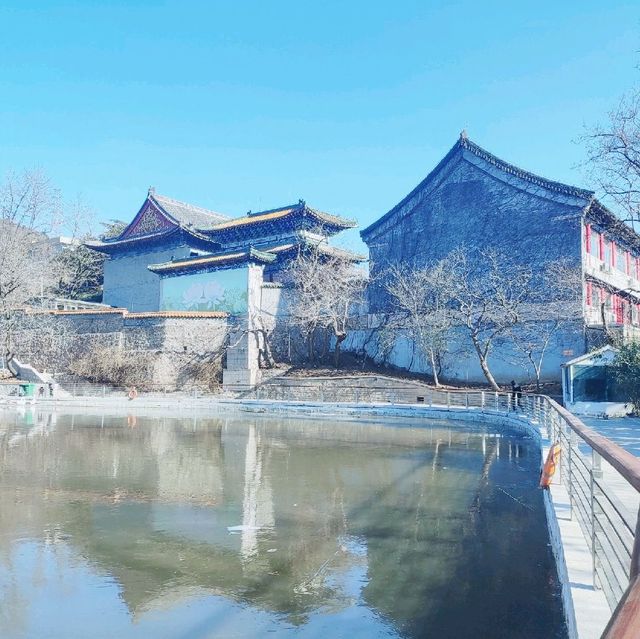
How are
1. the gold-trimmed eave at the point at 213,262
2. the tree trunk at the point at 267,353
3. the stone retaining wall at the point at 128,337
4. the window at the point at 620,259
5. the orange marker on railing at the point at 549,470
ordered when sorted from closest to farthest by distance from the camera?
1. the orange marker on railing at the point at 549,470
2. the window at the point at 620,259
3. the tree trunk at the point at 267,353
4. the stone retaining wall at the point at 128,337
5. the gold-trimmed eave at the point at 213,262

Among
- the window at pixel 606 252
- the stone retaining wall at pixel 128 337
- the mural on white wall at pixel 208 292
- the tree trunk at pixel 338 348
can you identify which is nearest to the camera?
the window at pixel 606 252

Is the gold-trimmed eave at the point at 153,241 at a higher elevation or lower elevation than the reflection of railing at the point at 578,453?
higher

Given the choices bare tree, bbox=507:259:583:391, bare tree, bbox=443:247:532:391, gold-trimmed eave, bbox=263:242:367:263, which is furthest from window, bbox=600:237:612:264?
gold-trimmed eave, bbox=263:242:367:263

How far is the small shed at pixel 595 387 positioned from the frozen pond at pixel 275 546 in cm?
573

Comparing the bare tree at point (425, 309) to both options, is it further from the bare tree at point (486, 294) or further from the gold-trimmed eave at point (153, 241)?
the gold-trimmed eave at point (153, 241)

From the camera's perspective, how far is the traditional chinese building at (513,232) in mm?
23547

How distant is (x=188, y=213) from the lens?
39.4 metres

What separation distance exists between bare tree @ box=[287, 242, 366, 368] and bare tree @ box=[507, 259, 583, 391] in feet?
27.2

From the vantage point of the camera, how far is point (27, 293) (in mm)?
32031

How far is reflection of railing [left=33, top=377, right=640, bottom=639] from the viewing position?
1.70m

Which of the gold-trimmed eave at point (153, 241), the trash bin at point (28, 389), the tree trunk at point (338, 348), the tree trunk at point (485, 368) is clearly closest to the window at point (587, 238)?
the tree trunk at point (485, 368)

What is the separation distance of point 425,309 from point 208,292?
11840mm

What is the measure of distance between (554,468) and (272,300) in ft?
79.7

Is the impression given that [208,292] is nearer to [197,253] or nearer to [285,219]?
[197,253]
